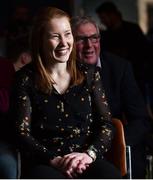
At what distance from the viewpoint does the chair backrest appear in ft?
8.20

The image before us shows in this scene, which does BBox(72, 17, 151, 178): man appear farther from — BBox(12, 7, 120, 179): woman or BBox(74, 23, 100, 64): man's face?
BBox(12, 7, 120, 179): woman

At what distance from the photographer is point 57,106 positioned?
2.41m

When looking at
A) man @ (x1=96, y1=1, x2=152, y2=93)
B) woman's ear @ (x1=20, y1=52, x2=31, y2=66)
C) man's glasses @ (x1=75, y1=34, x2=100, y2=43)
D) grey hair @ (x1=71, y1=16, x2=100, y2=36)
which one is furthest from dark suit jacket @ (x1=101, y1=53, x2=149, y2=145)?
man @ (x1=96, y1=1, x2=152, y2=93)

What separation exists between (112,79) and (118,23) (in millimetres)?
2272

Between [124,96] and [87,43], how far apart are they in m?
0.35

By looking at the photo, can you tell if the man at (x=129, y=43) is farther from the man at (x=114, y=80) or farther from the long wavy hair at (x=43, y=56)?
the long wavy hair at (x=43, y=56)

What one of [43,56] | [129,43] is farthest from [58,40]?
[129,43]

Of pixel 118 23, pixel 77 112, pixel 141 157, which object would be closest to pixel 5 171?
pixel 77 112

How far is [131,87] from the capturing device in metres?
2.85

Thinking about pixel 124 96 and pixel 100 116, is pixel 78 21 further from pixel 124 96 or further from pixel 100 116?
pixel 100 116

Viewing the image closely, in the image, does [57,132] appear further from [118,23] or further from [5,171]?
[118,23]

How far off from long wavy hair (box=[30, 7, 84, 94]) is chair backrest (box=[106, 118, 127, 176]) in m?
0.29

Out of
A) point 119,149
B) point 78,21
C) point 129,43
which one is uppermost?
point 78,21

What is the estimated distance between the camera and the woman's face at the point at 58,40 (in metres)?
2.41
